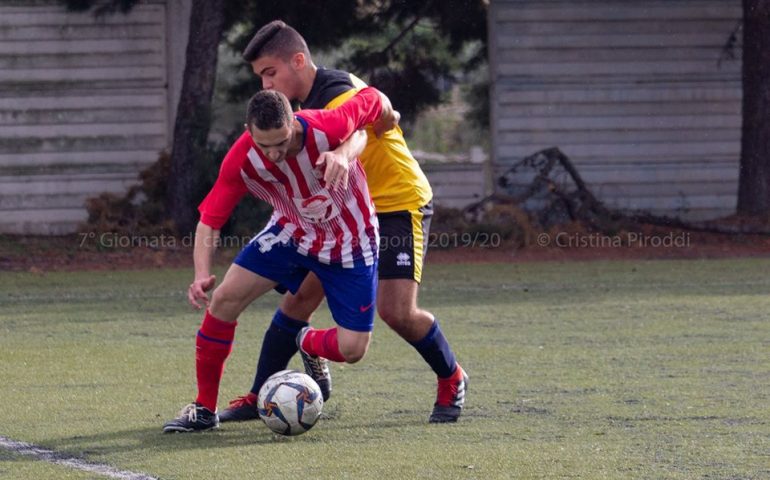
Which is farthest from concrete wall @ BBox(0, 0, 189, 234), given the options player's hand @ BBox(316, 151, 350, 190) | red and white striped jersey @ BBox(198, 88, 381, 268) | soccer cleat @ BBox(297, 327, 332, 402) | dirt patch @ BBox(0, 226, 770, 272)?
player's hand @ BBox(316, 151, 350, 190)

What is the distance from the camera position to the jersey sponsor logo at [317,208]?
598 centimetres

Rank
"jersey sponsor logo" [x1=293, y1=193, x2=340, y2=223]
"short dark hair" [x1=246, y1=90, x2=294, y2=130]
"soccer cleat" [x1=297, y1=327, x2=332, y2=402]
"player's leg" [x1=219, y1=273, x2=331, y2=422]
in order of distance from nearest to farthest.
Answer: "short dark hair" [x1=246, y1=90, x2=294, y2=130] → "jersey sponsor logo" [x1=293, y1=193, x2=340, y2=223] → "player's leg" [x1=219, y1=273, x2=331, y2=422] → "soccer cleat" [x1=297, y1=327, x2=332, y2=402]

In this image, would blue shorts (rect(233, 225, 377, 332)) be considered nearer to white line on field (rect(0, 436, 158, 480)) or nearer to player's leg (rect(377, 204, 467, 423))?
player's leg (rect(377, 204, 467, 423))

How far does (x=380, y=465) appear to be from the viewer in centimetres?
544

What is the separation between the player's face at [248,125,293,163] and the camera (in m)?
5.52

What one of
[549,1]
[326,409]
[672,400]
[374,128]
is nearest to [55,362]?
[326,409]

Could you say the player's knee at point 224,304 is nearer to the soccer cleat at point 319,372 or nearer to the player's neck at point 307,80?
the soccer cleat at point 319,372

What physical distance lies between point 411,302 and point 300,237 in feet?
2.25

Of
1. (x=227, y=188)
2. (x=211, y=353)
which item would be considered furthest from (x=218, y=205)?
(x=211, y=353)

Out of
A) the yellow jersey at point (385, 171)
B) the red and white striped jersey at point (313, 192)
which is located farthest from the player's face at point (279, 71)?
the red and white striped jersey at point (313, 192)

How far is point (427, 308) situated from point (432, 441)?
221 inches

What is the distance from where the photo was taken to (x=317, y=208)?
19.7ft

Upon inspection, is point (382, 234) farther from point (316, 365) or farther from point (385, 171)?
point (316, 365)

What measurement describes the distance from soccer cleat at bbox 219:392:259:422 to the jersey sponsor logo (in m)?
1.14
